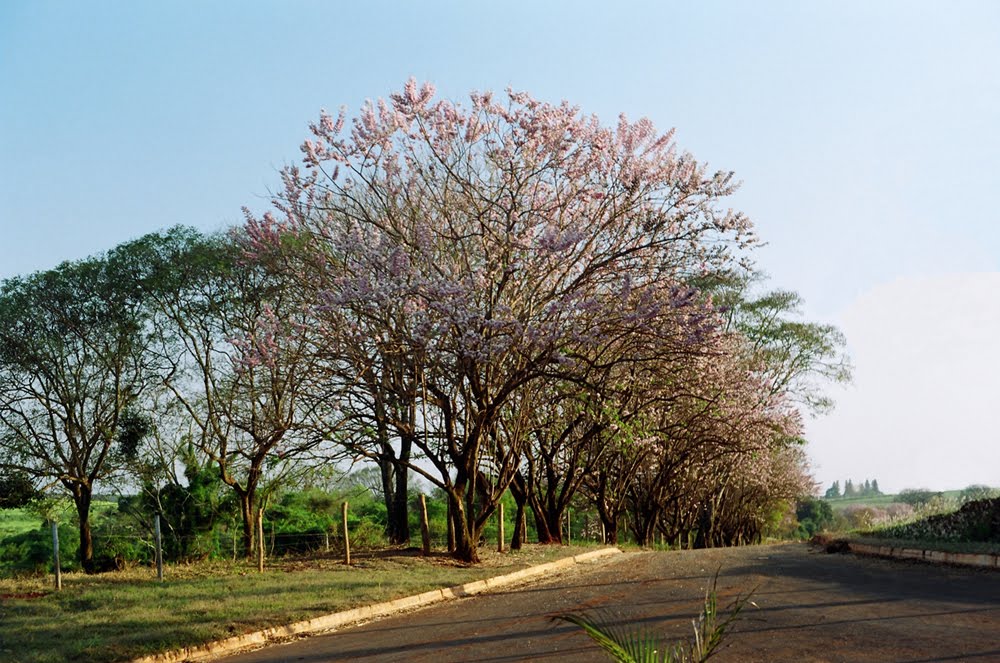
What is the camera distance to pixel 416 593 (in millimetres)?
15500

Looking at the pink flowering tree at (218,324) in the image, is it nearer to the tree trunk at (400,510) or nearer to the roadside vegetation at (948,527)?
→ the tree trunk at (400,510)

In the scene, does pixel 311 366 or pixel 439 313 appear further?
pixel 311 366

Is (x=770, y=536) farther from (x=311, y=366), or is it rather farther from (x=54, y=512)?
(x=311, y=366)

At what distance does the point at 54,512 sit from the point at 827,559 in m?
24.2

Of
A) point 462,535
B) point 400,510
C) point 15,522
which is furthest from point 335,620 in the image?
point 15,522

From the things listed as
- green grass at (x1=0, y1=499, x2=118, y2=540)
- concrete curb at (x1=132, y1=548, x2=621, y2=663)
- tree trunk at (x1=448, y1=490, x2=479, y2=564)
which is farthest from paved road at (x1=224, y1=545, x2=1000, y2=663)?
green grass at (x1=0, y1=499, x2=118, y2=540)

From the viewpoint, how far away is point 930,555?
16969 mm

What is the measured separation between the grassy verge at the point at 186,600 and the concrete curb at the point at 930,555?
6.64 meters

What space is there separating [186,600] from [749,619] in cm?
806

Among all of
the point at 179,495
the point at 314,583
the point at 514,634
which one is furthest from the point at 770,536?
the point at 514,634

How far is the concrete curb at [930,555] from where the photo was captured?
15.2m

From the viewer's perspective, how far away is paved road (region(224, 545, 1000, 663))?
9.05 m


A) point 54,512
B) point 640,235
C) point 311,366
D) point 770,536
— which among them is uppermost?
point 640,235

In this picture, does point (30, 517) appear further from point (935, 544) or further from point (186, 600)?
point (935, 544)
